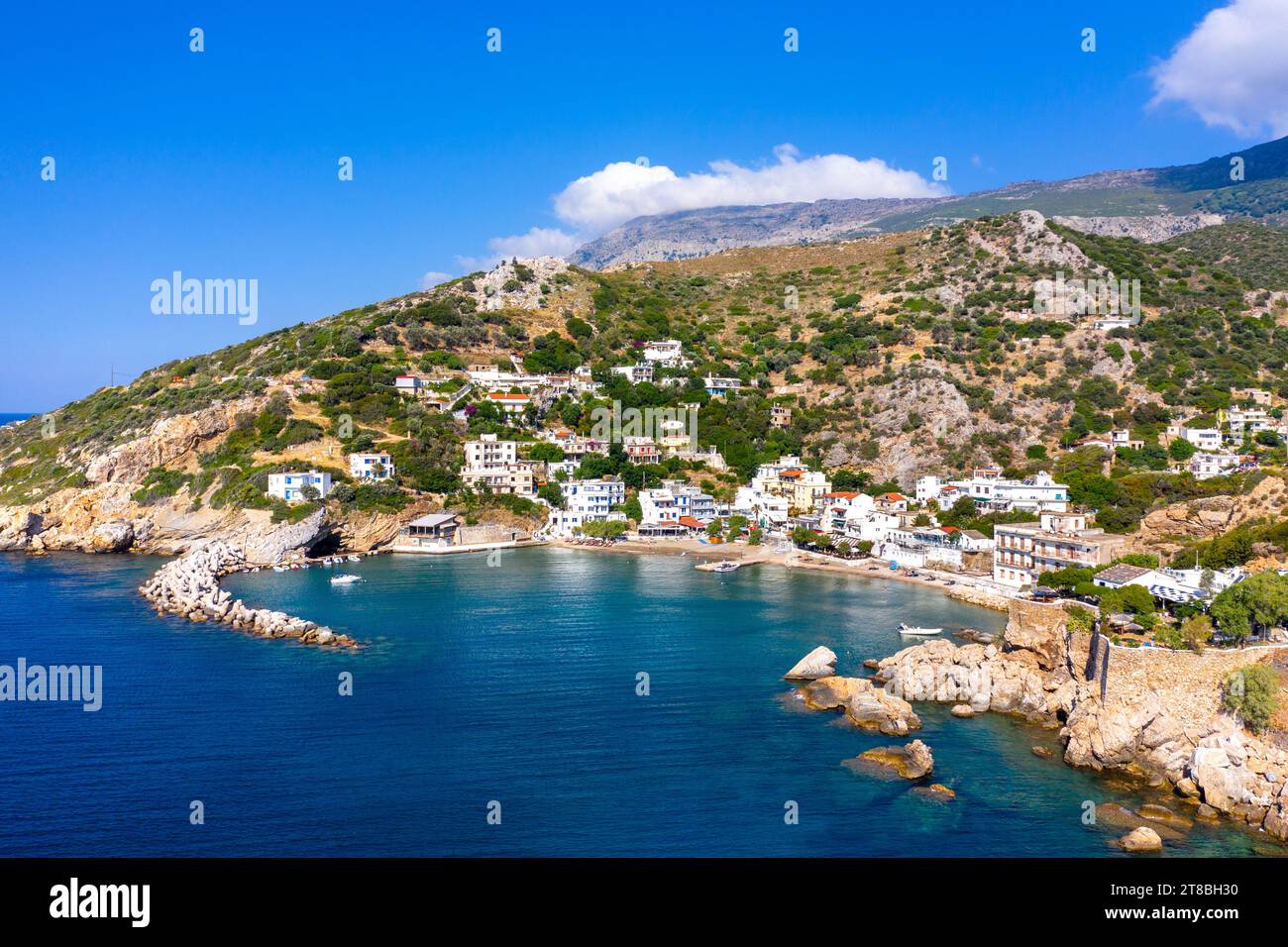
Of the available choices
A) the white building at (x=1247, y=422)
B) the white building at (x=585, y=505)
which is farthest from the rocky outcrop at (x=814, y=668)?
the white building at (x=1247, y=422)

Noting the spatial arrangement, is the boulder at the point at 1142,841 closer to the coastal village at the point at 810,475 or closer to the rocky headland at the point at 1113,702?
the rocky headland at the point at 1113,702

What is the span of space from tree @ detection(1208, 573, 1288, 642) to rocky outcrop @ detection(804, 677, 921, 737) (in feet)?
26.7

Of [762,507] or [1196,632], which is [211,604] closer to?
[762,507]

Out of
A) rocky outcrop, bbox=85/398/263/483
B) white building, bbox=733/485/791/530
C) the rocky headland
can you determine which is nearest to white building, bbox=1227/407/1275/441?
white building, bbox=733/485/791/530

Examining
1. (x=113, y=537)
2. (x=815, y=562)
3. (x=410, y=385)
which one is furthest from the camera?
(x=410, y=385)

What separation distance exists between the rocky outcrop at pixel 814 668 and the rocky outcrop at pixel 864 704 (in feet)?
3.41

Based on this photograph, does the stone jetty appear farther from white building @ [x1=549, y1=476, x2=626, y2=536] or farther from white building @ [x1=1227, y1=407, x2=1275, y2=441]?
white building @ [x1=1227, y1=407, x2=1275, y2=441]

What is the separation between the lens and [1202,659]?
19.5 metres

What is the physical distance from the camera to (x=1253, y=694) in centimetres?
1844

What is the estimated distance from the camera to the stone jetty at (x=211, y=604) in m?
29.6

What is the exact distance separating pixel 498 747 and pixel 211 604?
18.2 metres

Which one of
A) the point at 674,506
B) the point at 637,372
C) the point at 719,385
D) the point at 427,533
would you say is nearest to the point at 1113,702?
the point at 674,506

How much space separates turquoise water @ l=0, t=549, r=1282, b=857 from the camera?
15758mm

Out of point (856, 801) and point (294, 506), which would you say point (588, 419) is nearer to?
point (294, 506)
